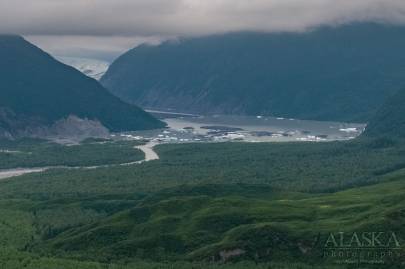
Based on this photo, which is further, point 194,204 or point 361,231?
point 194,204

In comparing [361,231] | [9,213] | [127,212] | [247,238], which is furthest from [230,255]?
[9,213]

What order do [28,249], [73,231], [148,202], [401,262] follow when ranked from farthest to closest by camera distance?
1. [148,202]
2. [73,231]
3. [28,249]
4. [401,262]

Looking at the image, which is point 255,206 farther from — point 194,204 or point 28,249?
point 28,249

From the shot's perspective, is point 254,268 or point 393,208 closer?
point 254,268

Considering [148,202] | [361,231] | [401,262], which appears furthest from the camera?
[148,202]

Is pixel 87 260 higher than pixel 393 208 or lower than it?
lower

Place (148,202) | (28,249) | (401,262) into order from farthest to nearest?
(148,202), (28,249), (401,262)

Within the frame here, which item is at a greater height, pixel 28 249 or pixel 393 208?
pixel 393 208

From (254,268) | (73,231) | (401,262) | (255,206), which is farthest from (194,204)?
(401,262)

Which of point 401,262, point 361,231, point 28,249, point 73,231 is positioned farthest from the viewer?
point 73,231

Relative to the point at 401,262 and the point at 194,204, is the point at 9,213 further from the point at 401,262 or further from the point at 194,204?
the point at 401,262
